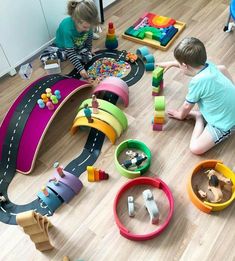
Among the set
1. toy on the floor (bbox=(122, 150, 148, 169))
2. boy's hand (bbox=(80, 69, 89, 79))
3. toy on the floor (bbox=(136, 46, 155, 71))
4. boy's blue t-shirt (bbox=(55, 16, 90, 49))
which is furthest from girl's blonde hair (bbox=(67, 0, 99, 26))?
toy on the floor (bbox=(122, 150, 148, 169))

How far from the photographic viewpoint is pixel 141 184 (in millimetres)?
1462

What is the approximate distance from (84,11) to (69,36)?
0.27 metres

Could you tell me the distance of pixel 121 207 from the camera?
1396 millimetres

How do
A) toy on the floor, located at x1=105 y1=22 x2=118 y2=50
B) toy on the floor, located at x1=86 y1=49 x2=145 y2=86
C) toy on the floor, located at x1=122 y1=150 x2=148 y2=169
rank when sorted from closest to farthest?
toy on the floor, located at x1=122 y1=150 x2=148 y2=169
toy on the floor, located at x1=86 y1=49 x2=145 y2=86
toy on the floor, located at x1=105 y1=22 x2=118 y2=50

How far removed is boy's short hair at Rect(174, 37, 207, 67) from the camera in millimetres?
1368

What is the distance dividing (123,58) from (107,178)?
0.98m

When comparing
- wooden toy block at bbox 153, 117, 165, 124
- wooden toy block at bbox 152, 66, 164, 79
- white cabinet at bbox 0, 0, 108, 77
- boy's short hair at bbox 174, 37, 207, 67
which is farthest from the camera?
white cabinet at bbox 0, 0, 108, 77

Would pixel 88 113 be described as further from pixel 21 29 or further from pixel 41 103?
pixel 21 29

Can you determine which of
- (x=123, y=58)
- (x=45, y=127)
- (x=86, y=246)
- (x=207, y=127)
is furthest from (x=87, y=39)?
(x=86, y=246)

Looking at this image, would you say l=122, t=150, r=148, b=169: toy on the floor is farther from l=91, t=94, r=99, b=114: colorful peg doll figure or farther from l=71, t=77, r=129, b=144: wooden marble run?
l=91, t=94, r=99, b=114: colorful peg doll figure

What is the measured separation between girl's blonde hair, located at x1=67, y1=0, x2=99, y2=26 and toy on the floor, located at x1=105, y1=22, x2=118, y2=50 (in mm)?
337

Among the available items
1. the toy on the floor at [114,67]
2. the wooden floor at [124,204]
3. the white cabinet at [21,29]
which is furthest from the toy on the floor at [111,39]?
the white cabinet at [21,29]

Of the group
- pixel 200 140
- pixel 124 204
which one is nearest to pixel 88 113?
pixel 124 204

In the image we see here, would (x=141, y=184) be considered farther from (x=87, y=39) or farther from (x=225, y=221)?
(x=87, y=39)
